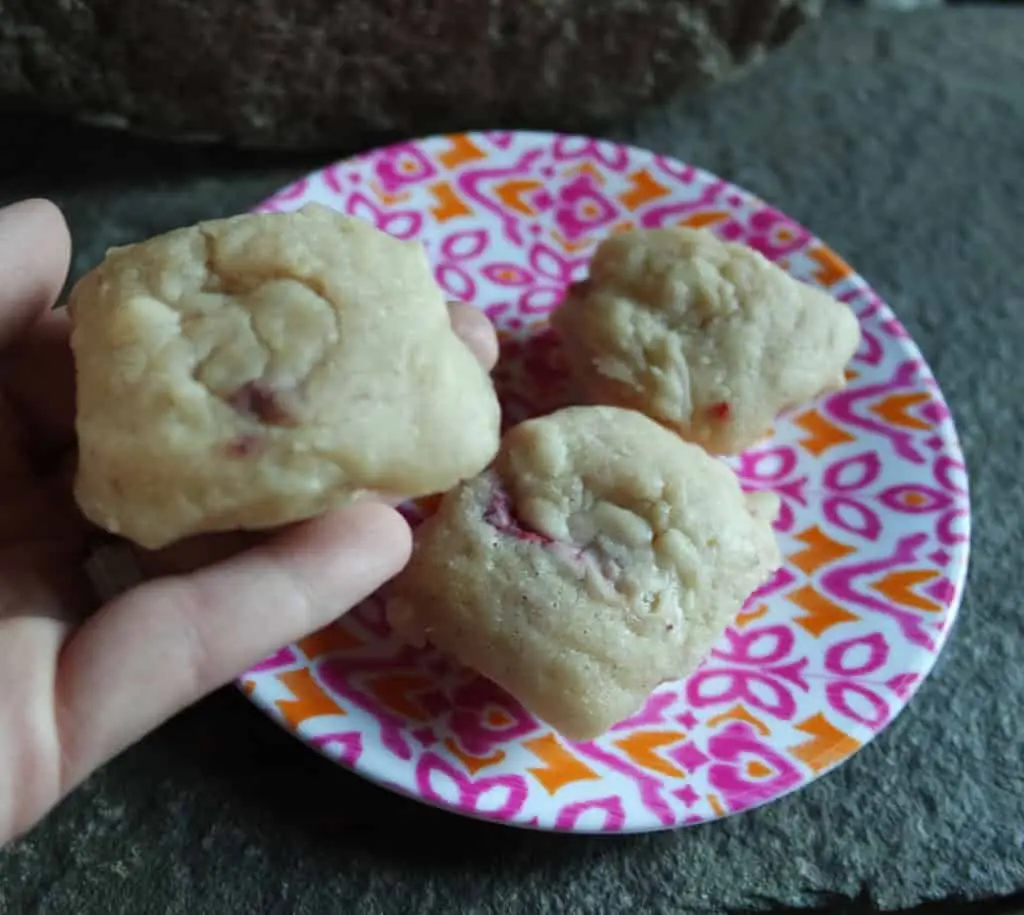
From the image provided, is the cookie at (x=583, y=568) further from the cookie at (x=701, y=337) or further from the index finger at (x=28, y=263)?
the index finger at (x=28, y=263)

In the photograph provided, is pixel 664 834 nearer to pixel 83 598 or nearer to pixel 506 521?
pixel 506 521

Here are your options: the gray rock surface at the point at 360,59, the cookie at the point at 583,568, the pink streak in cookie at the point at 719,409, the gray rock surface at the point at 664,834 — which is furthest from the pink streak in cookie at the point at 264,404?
the gray rock surface at the point at 360,59

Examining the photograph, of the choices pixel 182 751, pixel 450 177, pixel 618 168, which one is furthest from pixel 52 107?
pixel 182 751

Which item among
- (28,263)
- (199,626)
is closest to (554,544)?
(199,626)

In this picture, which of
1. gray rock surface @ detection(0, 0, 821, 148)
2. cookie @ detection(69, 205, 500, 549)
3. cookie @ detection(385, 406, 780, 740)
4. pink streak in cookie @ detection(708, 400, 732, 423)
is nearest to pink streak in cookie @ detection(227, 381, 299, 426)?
cookie @ detection(69, 205, 500, 549)

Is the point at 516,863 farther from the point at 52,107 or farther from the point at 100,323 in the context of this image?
the point at 52,107
